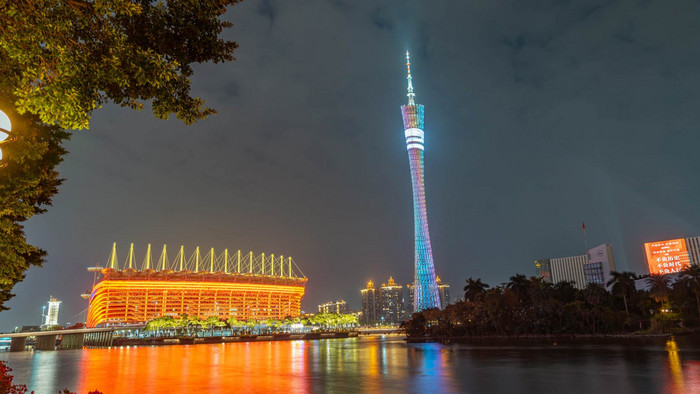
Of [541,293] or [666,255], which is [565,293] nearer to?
[541,293]

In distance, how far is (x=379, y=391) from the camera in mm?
21734

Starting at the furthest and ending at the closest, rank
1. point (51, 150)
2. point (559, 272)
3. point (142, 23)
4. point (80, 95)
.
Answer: point (559, 272), point (51, 150), point (142, 23), point (80, 95)

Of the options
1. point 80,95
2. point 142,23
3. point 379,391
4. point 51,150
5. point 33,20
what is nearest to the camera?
point 33,20

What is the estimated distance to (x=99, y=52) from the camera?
689cm

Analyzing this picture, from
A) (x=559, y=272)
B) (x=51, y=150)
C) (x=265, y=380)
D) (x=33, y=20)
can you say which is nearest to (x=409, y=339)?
(x=265, y=380)

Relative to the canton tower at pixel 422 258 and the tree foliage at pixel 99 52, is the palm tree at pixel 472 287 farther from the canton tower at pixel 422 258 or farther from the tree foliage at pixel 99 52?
the tree foliage at pixel 99 52

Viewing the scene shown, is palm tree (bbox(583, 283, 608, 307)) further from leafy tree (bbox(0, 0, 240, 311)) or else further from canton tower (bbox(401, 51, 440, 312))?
Result: leafy tree (bbox(0, 0, 240, 311))

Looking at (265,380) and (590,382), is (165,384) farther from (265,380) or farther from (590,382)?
(590,382)

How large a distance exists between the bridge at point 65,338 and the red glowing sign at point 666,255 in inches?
5439

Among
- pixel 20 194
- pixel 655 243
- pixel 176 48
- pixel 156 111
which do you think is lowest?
pixel 20 194

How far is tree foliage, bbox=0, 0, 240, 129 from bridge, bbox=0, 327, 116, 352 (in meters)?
114

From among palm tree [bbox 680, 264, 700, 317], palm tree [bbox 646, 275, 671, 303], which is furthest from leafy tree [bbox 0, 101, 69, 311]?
palm tree [bbox 646, 275, 671, 303]

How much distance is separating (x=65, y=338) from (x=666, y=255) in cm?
16977

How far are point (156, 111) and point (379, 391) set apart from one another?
18.6 metres
